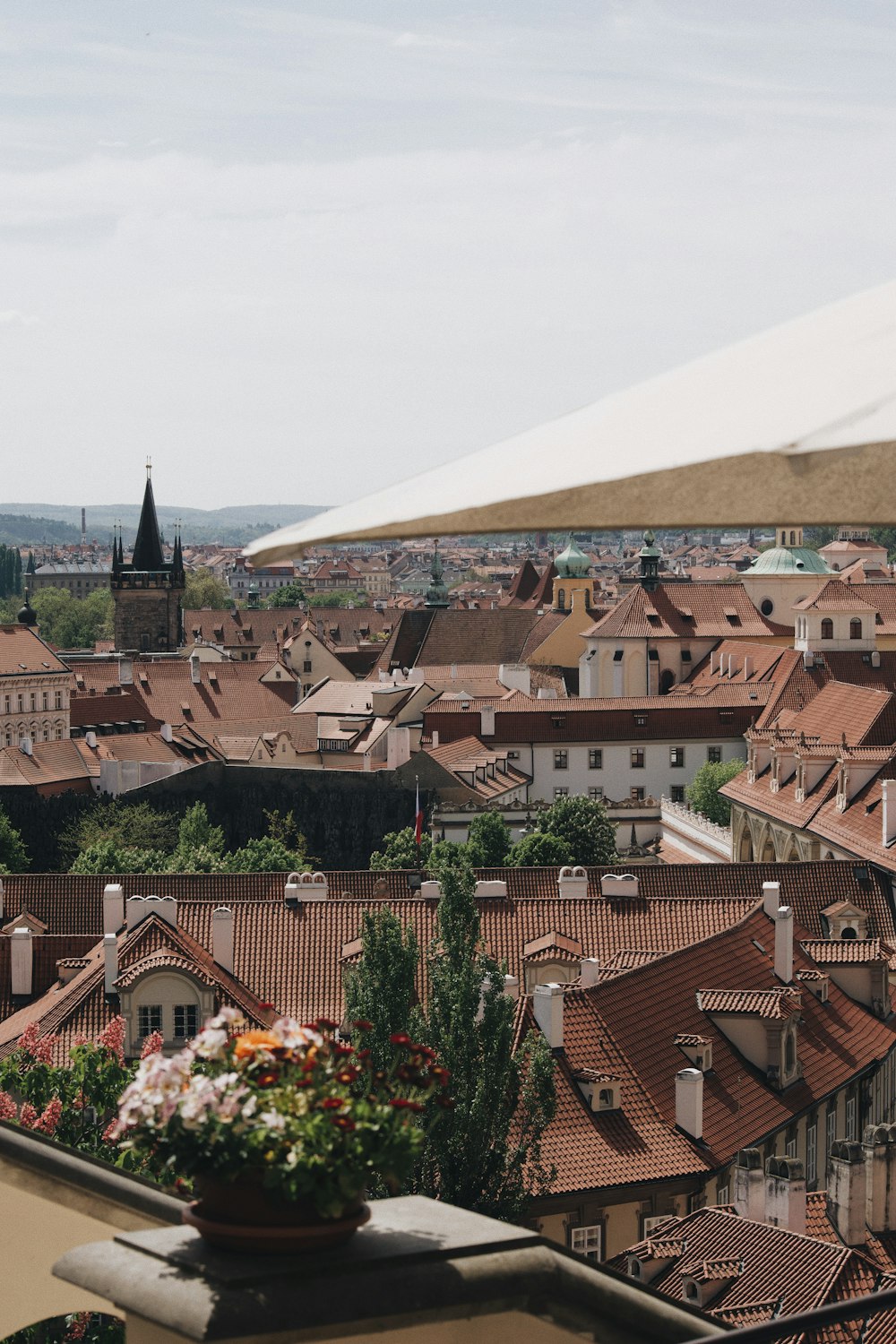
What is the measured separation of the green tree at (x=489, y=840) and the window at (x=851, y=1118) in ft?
85.3

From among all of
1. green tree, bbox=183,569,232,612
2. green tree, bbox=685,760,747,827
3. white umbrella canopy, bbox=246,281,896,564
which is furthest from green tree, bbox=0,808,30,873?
green tree, bbox=183,569,232,612

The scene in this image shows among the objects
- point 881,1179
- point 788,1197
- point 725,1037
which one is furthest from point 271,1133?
point 725,1037

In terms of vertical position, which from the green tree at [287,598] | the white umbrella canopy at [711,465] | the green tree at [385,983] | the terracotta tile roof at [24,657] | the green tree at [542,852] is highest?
the green tree at [287,598]

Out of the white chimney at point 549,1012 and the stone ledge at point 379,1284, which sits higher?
the stone ledge at point 379,1284

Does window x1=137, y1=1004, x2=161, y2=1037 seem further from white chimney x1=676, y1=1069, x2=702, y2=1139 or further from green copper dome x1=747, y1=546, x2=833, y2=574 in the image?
green copper dome x1=747, y1=546, x2=833, y2=574

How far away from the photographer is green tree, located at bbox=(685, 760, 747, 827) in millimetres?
62406

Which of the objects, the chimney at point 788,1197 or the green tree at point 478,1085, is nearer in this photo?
the green tree at point 478,1085

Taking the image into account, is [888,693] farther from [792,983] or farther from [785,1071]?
[785,1071]

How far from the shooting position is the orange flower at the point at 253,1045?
3.92m

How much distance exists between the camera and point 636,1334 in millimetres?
3867

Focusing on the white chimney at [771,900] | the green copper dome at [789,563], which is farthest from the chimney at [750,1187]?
the green copper dome at [789,563]

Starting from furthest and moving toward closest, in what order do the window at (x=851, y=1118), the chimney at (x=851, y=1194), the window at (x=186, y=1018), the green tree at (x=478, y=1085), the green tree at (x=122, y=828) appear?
the green tree at (x=122, y=828), the window at (x=851, y=1118), the window at (x=186, y=1018), the chimney at (x=851, y=1194), the green tree at (x=478, y=1085)

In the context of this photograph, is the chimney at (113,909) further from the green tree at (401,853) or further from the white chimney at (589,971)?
the green tree at (401,853)

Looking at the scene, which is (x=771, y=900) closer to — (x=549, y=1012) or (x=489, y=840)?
(x=549, y=1012)
